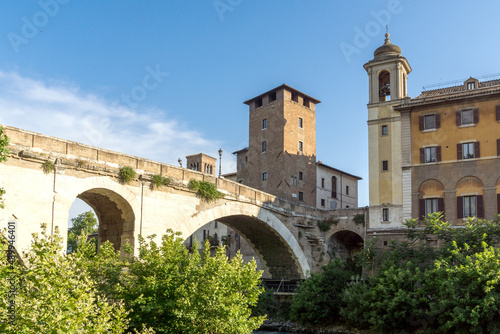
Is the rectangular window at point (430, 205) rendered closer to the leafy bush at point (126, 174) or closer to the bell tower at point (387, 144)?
the bell tower at point (387, 144)

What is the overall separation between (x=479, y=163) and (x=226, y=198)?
15425mm

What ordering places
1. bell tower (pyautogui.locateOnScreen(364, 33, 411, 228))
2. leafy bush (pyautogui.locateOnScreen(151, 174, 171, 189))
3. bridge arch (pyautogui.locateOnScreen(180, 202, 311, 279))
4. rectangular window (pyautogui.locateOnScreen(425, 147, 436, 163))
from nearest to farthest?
leafy bush (pyautogui.locateOnScreen(151, 174, 171, 189)), bridge arch (pyautogui.locateOnScreen(180, 202, 311, 279)), rectangular window (pyautogui.locateOnScreen(425, 147, 436, 163)), bell tower (pyautogui.locateOnScreen(364, 33, 411, 228))

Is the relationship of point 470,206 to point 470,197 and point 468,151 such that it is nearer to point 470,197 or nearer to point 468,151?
point 470,197

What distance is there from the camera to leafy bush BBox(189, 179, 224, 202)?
26.8 metres

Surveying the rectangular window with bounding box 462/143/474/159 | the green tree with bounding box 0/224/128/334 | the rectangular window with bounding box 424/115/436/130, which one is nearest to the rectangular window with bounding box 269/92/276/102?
the rectangular window with bounding box 424/115/436/130

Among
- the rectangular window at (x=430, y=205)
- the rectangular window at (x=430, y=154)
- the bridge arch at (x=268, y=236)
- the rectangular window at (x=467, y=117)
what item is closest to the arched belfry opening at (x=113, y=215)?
the bridge arch at (x=268, y=236)

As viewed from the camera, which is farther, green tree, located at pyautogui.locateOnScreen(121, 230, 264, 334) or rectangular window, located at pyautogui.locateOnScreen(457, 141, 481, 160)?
rectangular window, located at pyautogui.locateOnScreen(457, 141, 481, 160)

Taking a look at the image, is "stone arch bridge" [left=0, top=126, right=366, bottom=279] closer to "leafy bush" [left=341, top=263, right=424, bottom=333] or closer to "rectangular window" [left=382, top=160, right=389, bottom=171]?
"rectangular window" [left=382, top=160, right=389, bottom=171]

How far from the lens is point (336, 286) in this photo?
2844 centimetres

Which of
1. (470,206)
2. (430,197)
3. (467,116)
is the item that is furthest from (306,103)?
(470,206)

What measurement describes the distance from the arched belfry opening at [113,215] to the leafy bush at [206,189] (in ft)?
13.5

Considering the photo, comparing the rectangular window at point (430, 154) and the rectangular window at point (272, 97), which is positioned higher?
the rectangular window at point (272, 97)

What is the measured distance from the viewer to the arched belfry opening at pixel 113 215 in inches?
917

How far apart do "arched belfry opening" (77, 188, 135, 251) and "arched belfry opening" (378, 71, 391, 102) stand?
2123cm
